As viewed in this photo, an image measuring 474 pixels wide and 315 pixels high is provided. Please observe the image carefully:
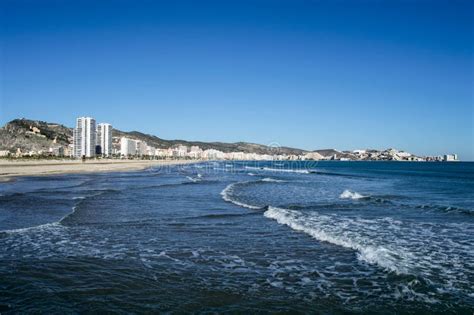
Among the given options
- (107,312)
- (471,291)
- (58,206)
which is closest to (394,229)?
(471,291)

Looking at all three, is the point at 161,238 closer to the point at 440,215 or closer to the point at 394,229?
the point at 394,229

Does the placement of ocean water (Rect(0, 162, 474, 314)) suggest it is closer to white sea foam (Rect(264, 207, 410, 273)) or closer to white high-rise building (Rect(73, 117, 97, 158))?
white sea foam (Rect(264, 207, 410, 273))

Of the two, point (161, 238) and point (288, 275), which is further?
point (161, 238)

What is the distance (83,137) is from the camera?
594 ft

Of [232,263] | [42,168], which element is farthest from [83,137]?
[232,263]

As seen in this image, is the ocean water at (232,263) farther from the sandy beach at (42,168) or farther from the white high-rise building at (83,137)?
the white high-rise building at (83,137)

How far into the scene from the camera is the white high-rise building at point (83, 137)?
180875 millimetres

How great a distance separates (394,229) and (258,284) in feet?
30.0

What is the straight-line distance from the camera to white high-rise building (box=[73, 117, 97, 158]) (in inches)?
7121

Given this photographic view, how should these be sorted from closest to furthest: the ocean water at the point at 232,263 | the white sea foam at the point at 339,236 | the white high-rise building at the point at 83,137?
the ocean water at the point at 232,263 → the white sea foam at the point at 339,236 → the white high-rise building at the point at 83,137

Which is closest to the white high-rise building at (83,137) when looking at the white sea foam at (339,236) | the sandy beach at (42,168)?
the sandy beach at (42,168)

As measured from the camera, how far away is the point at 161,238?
12742 mm

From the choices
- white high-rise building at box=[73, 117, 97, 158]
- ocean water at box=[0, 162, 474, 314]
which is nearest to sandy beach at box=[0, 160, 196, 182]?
ocean water at box=[0, 162, 474, 314]

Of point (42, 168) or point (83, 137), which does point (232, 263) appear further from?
point (83, 137)
